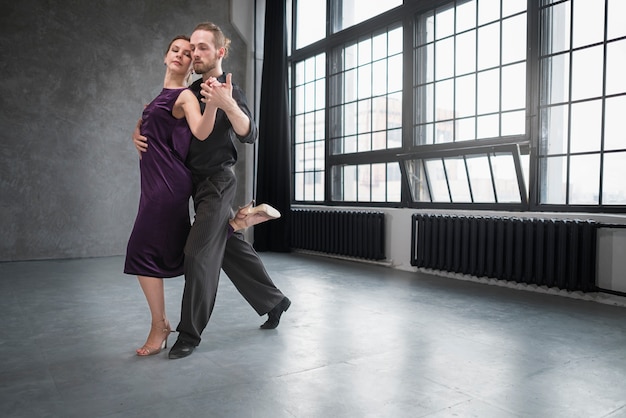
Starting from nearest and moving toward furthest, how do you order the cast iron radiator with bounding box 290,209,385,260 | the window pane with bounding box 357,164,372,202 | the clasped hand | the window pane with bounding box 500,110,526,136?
the clasped hand, the window pane with bounding box 500,110,526,136, the cast iron radiator with bounding box 290,209,385,260, the window pane with bounding box 357,164,372,202

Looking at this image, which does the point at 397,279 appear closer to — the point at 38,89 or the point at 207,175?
the point at 207,175

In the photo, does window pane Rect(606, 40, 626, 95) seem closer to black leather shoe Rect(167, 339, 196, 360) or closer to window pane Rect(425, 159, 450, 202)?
window pane Rect(425, 159, 450, 202)

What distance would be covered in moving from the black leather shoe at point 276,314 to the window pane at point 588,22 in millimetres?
2963

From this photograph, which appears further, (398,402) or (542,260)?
(542,260)

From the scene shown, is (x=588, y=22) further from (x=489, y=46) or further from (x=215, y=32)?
(x=215, y=32)

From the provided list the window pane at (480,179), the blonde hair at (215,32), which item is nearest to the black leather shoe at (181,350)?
the blonde hair at (215,32)

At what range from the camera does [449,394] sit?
1746mm

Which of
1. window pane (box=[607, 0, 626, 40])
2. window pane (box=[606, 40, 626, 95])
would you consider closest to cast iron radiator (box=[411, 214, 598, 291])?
window pane (box=[606, 40, 626, 95])

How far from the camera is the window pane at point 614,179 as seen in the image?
3.54 m

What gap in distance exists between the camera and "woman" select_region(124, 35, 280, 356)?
213cm

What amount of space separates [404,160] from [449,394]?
3.59m

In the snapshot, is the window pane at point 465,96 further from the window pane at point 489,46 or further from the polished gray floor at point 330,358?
the polished gray floor at point 330,358

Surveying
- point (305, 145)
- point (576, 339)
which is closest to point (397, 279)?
point (576, 339)

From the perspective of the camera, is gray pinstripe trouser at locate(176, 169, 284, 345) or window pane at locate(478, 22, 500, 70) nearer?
gray pinstripe trouser at locate(176, 169, 284, 345)
